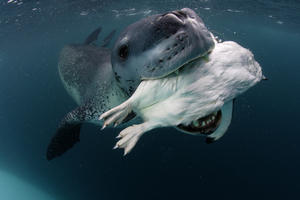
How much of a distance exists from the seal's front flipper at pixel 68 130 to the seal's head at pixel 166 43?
8.18 feet

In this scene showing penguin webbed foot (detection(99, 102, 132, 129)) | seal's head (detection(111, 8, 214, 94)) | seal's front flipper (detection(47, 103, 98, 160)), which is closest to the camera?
penguin webbed foot (detection(99, 102, 132, 129))

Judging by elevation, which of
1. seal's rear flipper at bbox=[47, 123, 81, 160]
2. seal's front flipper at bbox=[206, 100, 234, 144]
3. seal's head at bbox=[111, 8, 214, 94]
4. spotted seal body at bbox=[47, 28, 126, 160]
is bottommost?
seal's rear flipper at bbox=[47, 123, 81, 160]

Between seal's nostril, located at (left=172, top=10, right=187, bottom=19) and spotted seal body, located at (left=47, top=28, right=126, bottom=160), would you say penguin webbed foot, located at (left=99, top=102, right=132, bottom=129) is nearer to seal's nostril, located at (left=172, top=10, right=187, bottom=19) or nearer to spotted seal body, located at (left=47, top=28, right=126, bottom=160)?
seal's nostril, located at (left=172, top=10, right=187, bottom=19)

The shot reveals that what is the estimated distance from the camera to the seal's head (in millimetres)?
1499

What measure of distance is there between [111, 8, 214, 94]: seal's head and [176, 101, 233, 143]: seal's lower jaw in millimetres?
585

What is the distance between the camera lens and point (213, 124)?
194 cm

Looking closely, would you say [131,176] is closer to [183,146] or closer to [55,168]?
[183,146]

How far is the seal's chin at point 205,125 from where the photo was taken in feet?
6.04

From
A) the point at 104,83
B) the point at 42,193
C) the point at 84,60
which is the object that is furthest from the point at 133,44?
the point at 42,193

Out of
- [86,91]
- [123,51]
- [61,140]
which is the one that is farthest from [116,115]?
[61,140]

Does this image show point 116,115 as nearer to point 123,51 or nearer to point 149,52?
point 149,52

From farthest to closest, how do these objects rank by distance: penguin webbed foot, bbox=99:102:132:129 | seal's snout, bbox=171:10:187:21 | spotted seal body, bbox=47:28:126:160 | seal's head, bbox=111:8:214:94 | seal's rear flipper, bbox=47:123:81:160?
seal's rear flipper, bbox=47:123:81:160
spotted seal body, bbox=47:28:126:160
seal's snout, bbox=171:10:187:21
seal's head, bbox=111:8:214:94
penguin webbed foot, bbox=99:102:132:129

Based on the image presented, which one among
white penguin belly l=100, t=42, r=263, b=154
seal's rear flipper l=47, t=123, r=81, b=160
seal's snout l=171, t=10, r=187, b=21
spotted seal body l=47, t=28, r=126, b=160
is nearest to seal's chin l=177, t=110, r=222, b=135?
white penguin belly l=100, t=42, r=263, b=154

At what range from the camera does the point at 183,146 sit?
959 cm
